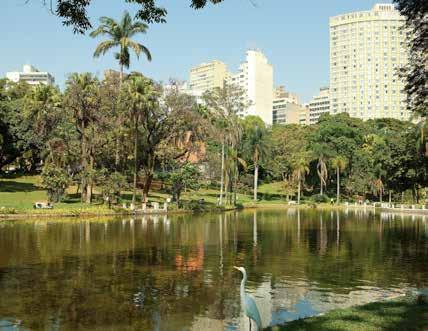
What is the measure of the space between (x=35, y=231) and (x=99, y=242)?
691cm

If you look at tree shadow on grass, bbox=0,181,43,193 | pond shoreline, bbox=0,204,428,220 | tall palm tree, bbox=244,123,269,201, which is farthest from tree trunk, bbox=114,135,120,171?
tall palm tree, bbox=244,123,269,201

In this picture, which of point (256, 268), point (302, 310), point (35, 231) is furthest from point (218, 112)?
point (302, 310)

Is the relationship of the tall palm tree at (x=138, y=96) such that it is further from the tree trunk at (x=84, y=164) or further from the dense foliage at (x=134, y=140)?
the tree trunk at (x=84, y=164)

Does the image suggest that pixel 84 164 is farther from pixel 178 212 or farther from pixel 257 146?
pixel 257 146

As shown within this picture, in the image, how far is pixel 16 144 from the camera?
63781 mm

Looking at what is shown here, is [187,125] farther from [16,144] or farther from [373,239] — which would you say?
[373,239]

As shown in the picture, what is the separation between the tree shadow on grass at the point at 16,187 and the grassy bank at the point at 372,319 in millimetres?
52274

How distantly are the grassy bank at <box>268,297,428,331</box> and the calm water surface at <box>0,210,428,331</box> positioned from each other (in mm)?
1362

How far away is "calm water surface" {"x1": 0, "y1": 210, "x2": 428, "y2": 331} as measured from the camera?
13.3 meters

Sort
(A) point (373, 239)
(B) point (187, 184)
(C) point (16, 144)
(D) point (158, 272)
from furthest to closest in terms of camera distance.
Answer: (C) point (16, 144) < (B) point (187, 184) < (A) point (373, 239) < (D) point (158, 272)

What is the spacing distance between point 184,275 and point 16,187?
48.3m

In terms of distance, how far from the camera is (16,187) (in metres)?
62.2

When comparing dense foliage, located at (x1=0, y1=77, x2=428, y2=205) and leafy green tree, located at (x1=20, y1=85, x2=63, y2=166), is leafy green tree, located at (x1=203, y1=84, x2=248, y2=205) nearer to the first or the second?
dense foliage, located at (x1=0, y1=77, x2=428, y2=205)

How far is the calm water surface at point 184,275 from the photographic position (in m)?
13.3
